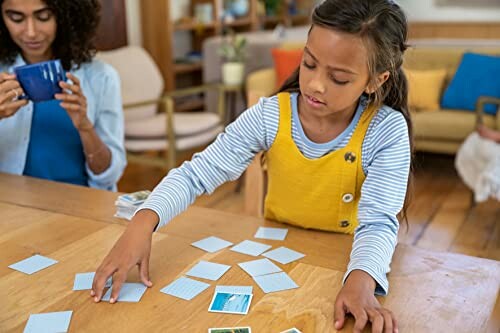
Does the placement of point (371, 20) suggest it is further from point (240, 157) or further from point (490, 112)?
point (490, 112)

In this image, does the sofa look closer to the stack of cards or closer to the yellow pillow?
the yellow pillow

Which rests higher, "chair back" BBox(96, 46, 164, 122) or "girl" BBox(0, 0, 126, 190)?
"girl" BBox(0, 0, 126, 190)

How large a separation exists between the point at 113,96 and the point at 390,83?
1.02 metres

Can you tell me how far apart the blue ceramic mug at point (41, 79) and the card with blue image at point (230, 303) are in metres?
0.82

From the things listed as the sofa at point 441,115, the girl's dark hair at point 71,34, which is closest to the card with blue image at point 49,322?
the girl's dark hair at point 71,34

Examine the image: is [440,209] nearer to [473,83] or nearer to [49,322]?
[473,83]

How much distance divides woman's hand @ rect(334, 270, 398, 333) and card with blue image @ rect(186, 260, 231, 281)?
9.1 inches

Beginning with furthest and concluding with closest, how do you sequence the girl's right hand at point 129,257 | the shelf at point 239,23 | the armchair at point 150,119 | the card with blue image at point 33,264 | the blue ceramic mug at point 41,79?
the shelf at point 239,23, the armchair at point 150,119, the blue ceramic mug at point 41,79, the card with blue image at point 33,264, the girl's right hand at point 129,257

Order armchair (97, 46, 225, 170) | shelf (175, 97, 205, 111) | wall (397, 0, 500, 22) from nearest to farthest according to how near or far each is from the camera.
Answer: armchair (97, 46, 225, 170), shelf (175, 97, 205, 111), wall (397, 0, 500, 22)

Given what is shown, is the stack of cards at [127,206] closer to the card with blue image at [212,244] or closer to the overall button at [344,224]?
the card with blue image at [212,244]

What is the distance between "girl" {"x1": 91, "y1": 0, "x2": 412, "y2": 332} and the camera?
1062mm

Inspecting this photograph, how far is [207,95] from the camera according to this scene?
4957 mm

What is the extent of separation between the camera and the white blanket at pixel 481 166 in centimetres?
304

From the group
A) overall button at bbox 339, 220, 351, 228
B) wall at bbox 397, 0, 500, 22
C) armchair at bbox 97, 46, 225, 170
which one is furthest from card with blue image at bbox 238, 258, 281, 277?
wall at bbox 397, 0, 500, 22
